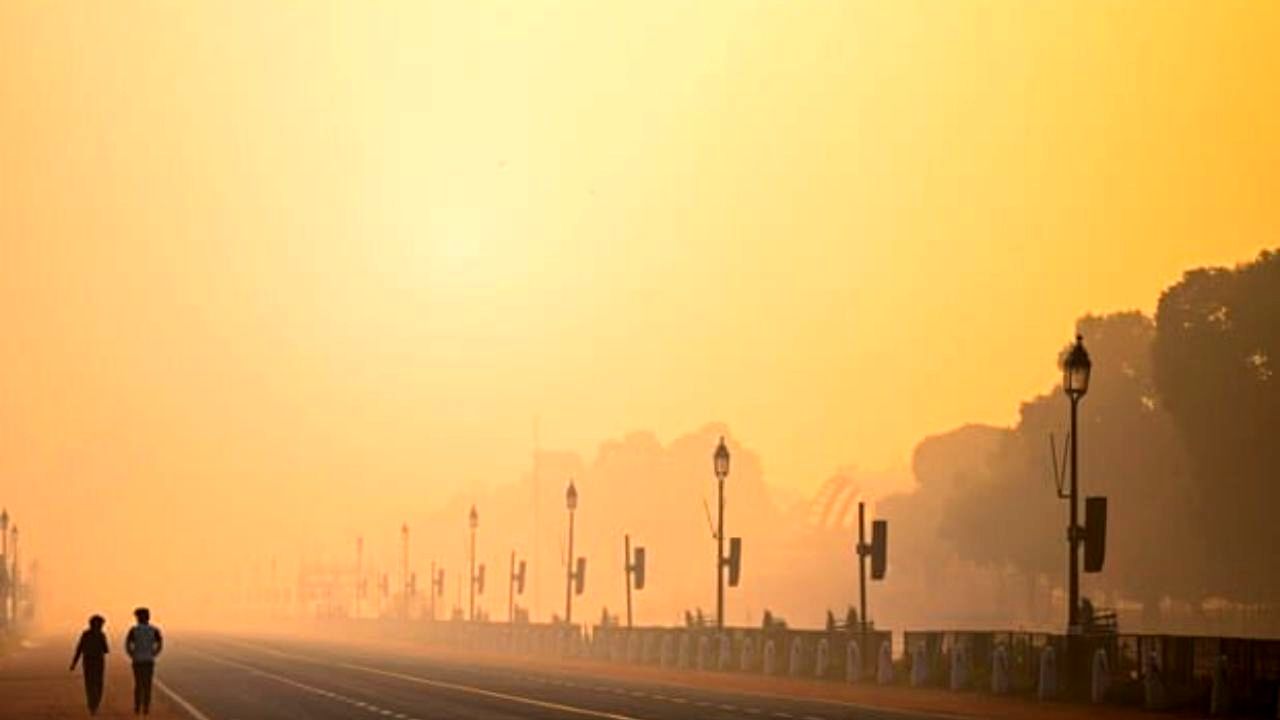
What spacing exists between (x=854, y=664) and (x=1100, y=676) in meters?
18.1

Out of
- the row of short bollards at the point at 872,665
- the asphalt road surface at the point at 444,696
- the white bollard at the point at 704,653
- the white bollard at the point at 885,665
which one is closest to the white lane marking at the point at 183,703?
the asphalt road surface at the point at 444,696

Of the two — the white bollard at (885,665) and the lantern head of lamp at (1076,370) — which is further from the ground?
the lantern head of lamp at (1076,370)

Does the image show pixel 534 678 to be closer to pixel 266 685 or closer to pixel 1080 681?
pixel 266 685

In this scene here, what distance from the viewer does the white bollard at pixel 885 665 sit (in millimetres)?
65250

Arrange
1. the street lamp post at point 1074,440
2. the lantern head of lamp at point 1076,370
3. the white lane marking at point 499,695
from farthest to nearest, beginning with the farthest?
1. the lantern head of lamp at point 1076,370
2. the street lamp post at point 1074,440
3. the white lane marking at point 499,695

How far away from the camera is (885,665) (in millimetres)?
65438

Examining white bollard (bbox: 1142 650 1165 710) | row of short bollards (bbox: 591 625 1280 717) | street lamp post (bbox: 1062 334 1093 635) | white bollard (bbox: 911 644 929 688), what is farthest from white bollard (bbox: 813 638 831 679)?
white bollard (bbox: 1142 650 1165 710)

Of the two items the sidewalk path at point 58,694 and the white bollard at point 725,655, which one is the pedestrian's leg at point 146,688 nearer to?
the sidewalk path at point 58,694

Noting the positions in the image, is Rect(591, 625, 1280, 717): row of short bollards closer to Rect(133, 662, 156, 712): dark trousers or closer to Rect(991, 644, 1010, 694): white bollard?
Rect(991, 644, 1010, 694): white bollard

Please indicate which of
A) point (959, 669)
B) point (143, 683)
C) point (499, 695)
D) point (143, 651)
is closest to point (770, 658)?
point (959, 669)

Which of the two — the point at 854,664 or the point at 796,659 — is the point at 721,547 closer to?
the point at 796,659

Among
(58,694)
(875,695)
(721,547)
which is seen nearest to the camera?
(875,695)

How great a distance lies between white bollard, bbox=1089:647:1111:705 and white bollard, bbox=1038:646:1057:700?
2463 millimetres

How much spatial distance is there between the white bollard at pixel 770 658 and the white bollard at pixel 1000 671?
19.0 metres
